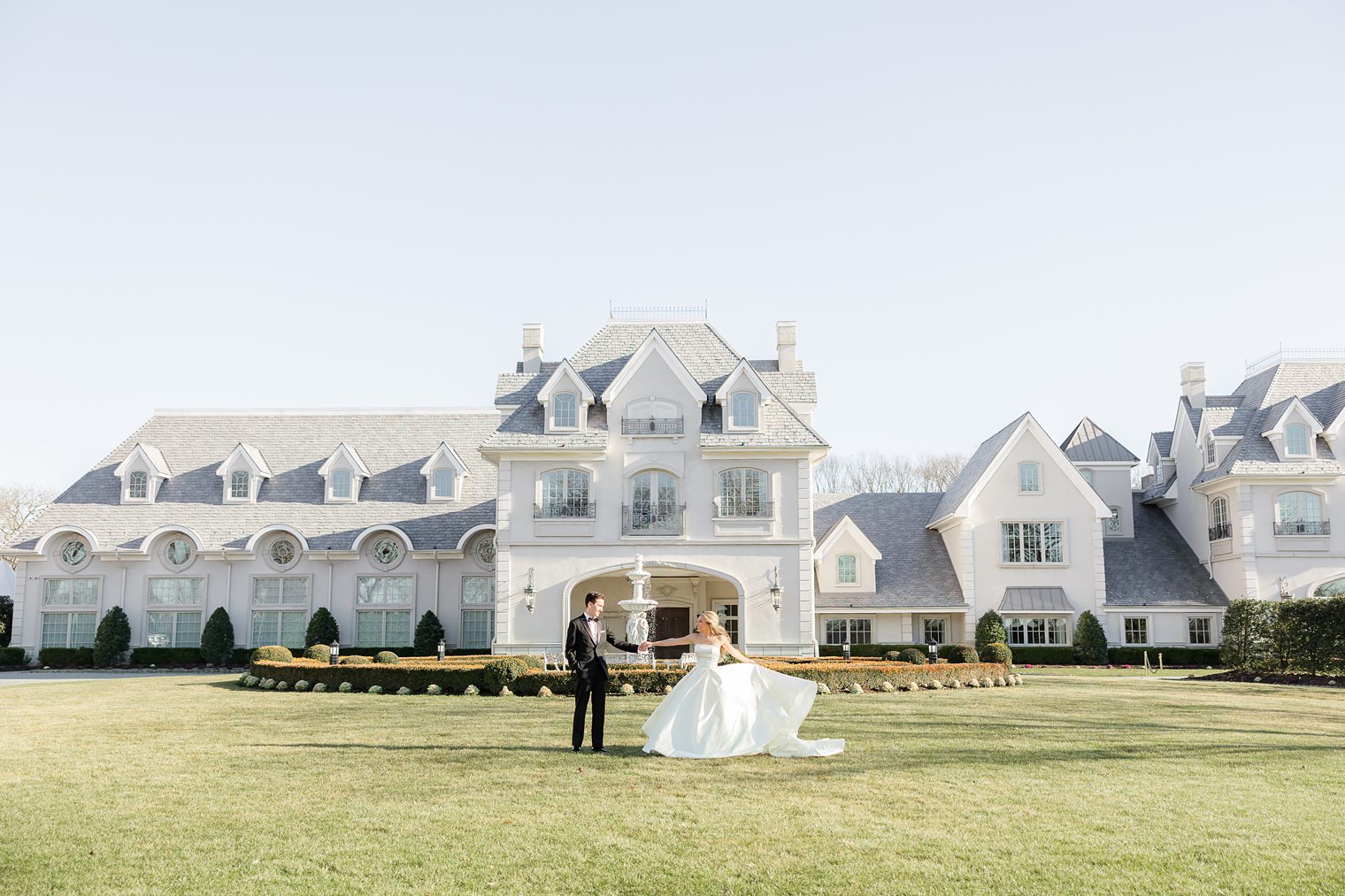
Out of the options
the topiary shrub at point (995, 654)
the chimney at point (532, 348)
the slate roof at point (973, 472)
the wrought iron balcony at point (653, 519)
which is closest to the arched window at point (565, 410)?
the wrought iron balcony at point (653, 519)

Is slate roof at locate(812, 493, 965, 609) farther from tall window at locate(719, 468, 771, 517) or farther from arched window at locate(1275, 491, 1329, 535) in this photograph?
arched window at locate(1275, 491, 1329, 535)

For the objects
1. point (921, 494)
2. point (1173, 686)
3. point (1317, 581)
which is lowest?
point (1173, 686)

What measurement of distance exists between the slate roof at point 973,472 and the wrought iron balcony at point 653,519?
11.6 m

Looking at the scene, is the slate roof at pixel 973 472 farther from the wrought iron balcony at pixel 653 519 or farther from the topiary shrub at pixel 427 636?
the topiary shrub at pixel 427 636

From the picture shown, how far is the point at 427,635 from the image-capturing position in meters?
36.9

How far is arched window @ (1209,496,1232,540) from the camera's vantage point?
3888 centimetres

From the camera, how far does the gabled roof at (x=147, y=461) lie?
40.2m

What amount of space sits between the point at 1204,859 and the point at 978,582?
105 ft

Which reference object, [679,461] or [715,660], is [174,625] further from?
[715,660]

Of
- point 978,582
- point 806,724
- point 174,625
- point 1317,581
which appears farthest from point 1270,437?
point 174,625

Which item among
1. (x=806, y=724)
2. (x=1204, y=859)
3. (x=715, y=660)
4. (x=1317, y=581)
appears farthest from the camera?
(x=1317, y=581)

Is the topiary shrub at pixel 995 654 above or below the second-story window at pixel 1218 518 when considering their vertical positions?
below

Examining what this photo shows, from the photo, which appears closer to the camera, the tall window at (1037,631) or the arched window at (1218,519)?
the tall window at (1037,631)

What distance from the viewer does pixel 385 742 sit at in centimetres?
1383
